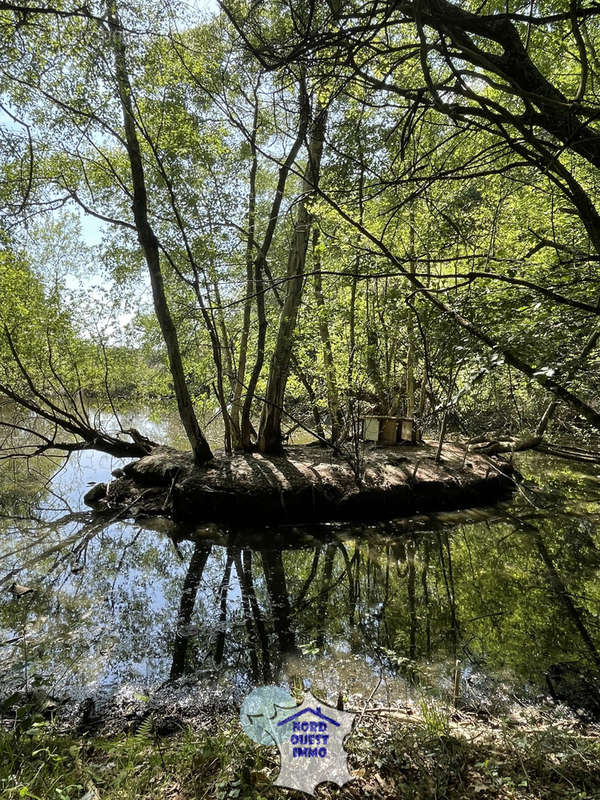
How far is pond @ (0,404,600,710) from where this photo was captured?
10.6 feet

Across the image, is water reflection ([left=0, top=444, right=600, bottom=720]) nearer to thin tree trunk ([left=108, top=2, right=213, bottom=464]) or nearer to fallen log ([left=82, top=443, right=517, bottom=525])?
fallen log ([left=82, top=443, right=517, bottom=525])

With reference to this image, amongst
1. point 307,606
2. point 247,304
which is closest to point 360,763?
point 307,606

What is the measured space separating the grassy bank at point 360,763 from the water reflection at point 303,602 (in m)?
0.76

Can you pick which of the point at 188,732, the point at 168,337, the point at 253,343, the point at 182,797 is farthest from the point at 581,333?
the point at 253,343

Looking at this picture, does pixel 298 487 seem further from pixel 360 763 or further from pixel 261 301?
pixel 360 763

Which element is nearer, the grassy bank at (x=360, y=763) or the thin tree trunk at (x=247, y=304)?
the grassy bank at (x=360, y=763)

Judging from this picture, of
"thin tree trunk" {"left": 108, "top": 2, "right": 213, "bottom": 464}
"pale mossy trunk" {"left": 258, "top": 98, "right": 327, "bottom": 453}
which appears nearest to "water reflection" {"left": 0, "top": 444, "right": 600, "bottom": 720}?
"thin tree trunk" {"left": 108, "top": 2, "right": 213, "bottom": 464}

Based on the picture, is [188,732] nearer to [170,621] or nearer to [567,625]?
[170,621]

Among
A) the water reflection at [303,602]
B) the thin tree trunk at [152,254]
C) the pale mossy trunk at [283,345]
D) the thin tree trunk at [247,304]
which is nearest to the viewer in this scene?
the water reflection at [303,602]

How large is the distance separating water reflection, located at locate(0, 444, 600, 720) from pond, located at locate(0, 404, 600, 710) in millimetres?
19

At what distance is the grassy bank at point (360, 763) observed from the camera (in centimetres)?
190

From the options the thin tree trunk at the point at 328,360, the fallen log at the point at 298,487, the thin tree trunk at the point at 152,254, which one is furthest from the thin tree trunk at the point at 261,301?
the thin tree trunk at the point at 152,254

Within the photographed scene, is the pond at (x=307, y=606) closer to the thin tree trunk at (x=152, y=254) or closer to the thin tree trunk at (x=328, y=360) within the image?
the thin tree trunk at (x=152, y=254)

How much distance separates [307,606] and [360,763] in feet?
7.84
